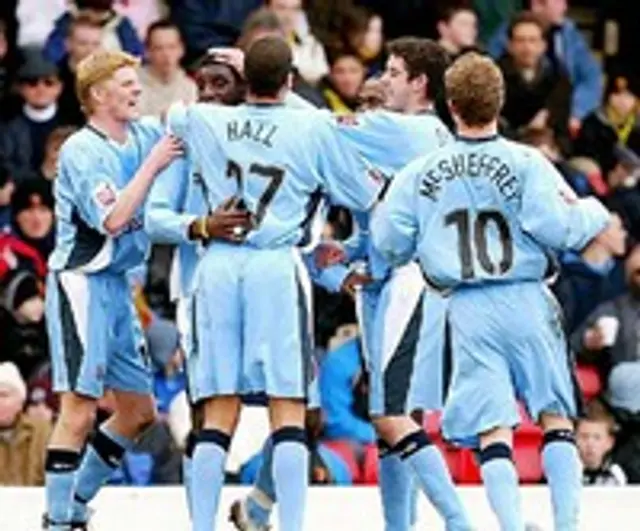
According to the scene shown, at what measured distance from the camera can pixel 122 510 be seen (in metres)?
16.5

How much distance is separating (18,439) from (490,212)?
4514 millimetres

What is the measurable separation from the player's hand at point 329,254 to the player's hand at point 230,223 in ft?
2.24

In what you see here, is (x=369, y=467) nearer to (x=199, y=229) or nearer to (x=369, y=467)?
(x=369, y=467)

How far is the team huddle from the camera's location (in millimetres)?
14008

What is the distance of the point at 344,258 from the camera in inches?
586

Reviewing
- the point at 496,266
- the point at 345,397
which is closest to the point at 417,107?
the point at 496,266

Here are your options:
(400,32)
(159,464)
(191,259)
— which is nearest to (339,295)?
(159,464)

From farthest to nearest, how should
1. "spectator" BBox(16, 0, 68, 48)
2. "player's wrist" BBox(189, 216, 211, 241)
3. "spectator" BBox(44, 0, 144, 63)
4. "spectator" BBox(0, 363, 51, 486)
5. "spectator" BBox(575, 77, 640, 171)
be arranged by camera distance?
"spectator" BBox(575, 77, 640, 171), "spectator" BBox(16, 0, 68, 48), "spectator" BBox(44, 0, 144, 63), "spectator" BBox(0, 363, 51, 486), "player's wrist" BBox(189, 216, 211, 241)

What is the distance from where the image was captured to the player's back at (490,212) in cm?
1396

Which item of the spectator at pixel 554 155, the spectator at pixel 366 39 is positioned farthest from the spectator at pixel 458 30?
Result: the spectator at pixel 554 155

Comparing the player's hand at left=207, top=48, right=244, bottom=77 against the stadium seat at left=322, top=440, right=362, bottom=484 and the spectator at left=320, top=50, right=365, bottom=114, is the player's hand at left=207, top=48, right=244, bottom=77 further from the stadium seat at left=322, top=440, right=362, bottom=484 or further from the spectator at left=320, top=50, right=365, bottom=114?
the spectator at left=320, top=50, right=365, bottom=114

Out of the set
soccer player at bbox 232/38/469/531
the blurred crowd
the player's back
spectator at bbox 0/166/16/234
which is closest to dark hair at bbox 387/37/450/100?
soccer player at bbox 232/38/469/531

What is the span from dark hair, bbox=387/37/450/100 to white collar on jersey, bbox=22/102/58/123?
217 inches

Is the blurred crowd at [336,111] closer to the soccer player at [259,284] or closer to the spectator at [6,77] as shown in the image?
the spectator at [6,77]
